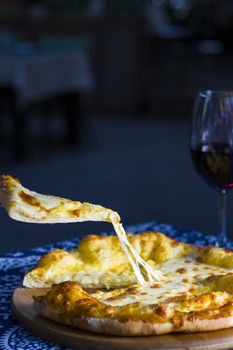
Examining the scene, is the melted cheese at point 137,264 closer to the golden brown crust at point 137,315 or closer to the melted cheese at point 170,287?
the melted cheese at point 170,287

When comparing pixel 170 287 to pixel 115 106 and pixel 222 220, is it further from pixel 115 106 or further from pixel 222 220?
pixel 115 106

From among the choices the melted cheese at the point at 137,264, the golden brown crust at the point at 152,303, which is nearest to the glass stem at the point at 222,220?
the golden brown crust at the point at 152,303

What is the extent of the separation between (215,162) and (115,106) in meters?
9.00

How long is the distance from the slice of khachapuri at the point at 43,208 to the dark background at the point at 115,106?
263cm

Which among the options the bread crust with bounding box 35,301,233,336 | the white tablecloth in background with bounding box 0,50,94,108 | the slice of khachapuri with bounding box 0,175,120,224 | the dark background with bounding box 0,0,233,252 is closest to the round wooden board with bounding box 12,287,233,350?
the bread crust with bounding box 35,301,233,336

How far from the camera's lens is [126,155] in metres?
7.68

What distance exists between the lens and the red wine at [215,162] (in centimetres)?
170

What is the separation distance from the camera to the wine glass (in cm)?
168

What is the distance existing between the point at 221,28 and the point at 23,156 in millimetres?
5596

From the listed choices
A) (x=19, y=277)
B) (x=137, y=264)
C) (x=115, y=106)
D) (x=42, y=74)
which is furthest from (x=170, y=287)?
(x=115, y=106)

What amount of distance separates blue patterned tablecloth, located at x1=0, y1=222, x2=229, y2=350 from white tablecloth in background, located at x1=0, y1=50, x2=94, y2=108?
16.6 ft

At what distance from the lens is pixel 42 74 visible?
717 cm

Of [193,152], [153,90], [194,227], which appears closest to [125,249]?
[193,152]

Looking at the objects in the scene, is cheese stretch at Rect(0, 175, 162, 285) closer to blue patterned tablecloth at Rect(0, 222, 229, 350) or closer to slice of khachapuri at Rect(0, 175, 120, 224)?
slice of khachapuri at Rect(0, 175, 120, 224)
